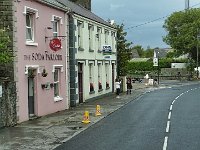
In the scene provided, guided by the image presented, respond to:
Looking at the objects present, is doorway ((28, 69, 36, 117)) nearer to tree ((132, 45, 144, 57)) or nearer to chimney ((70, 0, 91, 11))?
chimney ((70, 0, 91, 11))

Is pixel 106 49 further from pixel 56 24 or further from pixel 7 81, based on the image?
pixel 7 81

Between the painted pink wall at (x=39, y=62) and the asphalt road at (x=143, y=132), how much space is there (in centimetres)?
366

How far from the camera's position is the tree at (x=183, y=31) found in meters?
86.2

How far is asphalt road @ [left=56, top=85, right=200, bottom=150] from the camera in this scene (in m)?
14.6

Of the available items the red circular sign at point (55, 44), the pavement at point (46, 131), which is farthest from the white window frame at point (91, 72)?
the red circular sign at point (55, 44)

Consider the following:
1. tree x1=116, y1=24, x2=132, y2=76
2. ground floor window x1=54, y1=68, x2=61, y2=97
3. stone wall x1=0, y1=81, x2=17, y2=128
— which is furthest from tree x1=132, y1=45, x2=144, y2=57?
stone wall x1=0, y1=81, x2=17, y2=128

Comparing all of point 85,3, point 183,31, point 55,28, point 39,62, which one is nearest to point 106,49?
point 85,3

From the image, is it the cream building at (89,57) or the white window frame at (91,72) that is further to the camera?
the white window frame at (91,72)

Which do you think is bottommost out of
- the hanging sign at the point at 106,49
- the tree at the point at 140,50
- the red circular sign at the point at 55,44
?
the red circular sign at the point at 55,44

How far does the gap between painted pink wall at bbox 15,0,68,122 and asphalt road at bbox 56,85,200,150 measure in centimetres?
366

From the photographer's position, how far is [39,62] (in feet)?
77.7

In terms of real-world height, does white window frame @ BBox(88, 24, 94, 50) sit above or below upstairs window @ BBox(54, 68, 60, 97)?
above

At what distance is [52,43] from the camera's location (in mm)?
24500

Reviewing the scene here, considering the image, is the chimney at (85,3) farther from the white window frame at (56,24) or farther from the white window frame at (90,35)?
the white window frame at (56,24)
